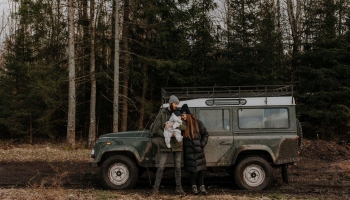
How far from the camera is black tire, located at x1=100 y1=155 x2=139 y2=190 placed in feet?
26.4

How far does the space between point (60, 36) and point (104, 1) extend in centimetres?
338

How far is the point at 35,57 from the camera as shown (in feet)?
69.1

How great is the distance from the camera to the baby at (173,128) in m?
7.30

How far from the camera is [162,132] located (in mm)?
7598

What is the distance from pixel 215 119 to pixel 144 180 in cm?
290

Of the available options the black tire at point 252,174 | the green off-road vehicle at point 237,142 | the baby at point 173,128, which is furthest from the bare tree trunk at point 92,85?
the black tire at point 252,174

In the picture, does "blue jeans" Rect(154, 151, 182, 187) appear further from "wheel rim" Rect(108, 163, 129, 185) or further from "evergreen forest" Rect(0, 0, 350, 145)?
"evergreen forest" Rect(0, 0, 350, 145)

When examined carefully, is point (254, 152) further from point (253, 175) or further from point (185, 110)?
point (185, 110)

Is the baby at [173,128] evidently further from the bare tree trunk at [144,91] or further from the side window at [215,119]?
the bare tree trunk at [144,91]

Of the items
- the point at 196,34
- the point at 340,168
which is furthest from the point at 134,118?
the point at 340,168

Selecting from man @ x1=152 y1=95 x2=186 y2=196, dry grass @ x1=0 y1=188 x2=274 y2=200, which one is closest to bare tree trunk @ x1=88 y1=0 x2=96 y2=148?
dry grass @ x1=0 y1=188 x2=274 y2=200

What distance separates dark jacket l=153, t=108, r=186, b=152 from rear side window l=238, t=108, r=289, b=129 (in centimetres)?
157

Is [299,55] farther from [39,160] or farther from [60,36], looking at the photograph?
[39,160]

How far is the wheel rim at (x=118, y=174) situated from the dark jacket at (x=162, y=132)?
3.60ft
